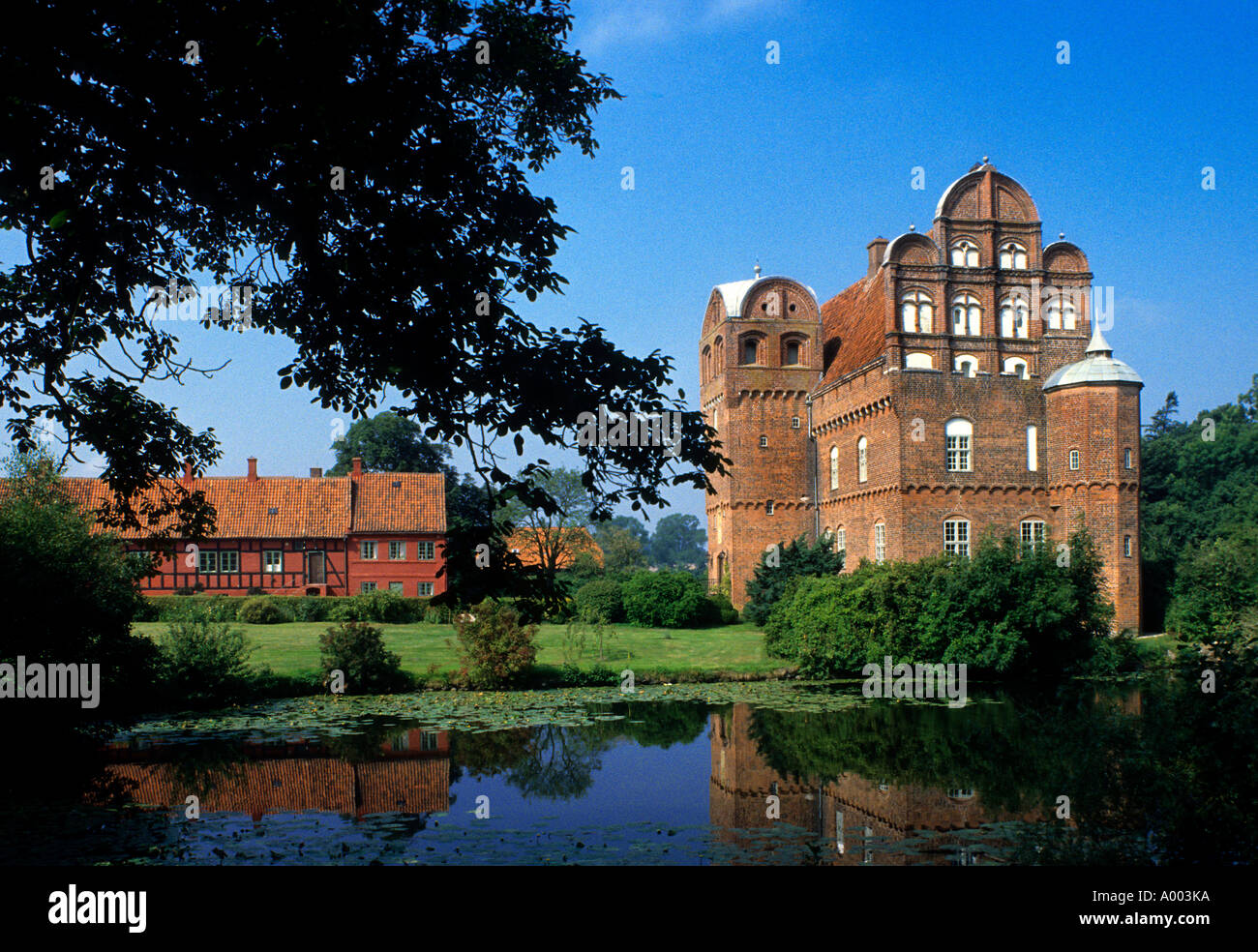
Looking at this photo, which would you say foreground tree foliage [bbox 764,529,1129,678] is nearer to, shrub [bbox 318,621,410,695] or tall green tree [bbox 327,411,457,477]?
shrub [bbox 318,621,410,695]

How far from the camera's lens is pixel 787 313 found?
36156 mm

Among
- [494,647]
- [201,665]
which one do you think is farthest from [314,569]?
[494,647]

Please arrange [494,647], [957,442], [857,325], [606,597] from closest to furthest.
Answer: [494,647] < [957,442] < [606,597] < [857,325]

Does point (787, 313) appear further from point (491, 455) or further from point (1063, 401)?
point (491, 455)

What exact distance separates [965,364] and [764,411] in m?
8.15

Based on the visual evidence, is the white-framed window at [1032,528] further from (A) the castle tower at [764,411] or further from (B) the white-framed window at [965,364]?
(A) the castle tower at [764,411]

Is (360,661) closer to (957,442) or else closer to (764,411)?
(957,442)

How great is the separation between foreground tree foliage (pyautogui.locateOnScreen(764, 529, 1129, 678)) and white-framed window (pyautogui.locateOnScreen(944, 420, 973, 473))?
6960 millimetres

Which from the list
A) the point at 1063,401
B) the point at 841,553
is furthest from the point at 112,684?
the point at 1063,401

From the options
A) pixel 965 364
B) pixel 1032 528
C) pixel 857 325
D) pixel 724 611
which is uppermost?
pixel 857 325

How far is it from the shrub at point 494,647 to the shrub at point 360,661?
1.55m

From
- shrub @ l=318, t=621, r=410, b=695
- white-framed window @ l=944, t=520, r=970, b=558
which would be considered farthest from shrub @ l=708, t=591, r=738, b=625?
shrub @ l=318, t=621, r=410, b=695

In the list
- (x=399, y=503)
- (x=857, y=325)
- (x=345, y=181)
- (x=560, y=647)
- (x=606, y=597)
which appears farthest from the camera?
(x=399, y=503)

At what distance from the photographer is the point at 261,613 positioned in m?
30.4
